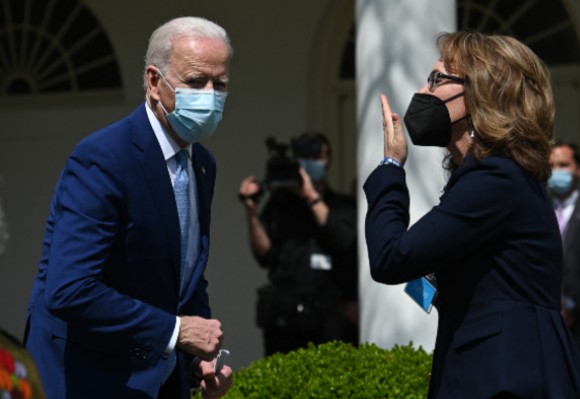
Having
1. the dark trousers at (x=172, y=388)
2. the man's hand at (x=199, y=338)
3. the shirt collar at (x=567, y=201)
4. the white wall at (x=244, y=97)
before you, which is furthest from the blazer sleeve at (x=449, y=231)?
the white wall at (x=244, y=97)

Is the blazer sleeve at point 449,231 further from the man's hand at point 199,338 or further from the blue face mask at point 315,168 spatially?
the blue face mask at point 315,168

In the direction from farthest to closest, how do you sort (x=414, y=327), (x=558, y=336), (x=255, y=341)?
(x=255, y=341) < (x=414, y=327) < (x=558, y=336)

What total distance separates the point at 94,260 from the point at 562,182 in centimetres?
505

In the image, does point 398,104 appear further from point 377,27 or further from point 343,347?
point 343,347

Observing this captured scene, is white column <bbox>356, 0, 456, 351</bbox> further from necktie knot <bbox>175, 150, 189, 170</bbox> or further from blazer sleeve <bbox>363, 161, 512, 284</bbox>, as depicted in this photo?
blazer sleeve <bbox>363, 161, 512, 284</bbox>

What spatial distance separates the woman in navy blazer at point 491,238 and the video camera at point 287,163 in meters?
3.80

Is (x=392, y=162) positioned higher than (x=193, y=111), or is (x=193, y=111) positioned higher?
(x=193, y=111)

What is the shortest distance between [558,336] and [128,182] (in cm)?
126

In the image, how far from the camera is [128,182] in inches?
138

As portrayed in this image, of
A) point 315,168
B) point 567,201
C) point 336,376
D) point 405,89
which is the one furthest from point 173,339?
point 567,201

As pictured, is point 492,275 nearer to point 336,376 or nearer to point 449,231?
point 449,231

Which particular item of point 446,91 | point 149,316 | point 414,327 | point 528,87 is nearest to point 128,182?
point 149,316

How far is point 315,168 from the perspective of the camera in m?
7.51

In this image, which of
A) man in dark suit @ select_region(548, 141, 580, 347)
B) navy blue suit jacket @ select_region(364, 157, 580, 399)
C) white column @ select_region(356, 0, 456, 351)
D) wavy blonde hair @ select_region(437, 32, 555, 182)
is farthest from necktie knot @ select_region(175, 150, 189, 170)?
man in dark suit @ select_region(548, 141, 580, 347)
